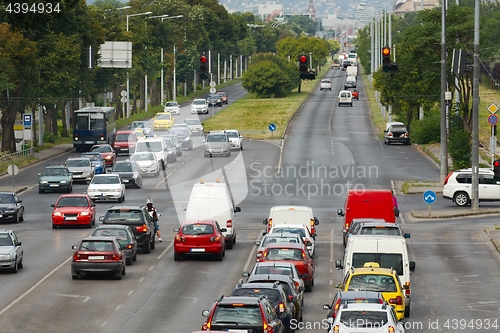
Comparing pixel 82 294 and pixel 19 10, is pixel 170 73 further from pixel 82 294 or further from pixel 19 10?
pixel 82 294

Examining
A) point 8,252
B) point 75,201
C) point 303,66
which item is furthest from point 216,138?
point 8,252

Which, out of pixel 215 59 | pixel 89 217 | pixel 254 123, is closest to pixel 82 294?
pixel 89 217

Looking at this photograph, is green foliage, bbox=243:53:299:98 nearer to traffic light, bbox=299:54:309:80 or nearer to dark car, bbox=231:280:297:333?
traffic light, bbox=299:54:309:80

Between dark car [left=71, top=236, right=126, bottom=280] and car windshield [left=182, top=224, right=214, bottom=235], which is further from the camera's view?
car windshield [left=182, top=224, right=214, bottom=235]

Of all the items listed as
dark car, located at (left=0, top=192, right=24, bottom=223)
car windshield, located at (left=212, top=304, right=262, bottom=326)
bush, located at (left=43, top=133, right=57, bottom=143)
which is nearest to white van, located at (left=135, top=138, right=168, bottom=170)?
dark car, located at (left=0, top=192, right=24, bottom=223)

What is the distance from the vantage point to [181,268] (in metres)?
35.6

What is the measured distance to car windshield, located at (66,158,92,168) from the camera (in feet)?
213

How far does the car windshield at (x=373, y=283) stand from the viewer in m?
25.1

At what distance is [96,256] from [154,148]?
3966cm

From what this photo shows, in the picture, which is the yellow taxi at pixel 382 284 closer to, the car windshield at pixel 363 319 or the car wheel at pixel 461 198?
the car windshield at pixel 363 319

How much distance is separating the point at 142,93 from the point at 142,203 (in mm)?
83275

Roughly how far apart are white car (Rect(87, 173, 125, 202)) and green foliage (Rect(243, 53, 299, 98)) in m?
90.1

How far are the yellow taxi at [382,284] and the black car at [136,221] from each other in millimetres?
14861

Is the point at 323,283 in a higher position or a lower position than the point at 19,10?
lower
